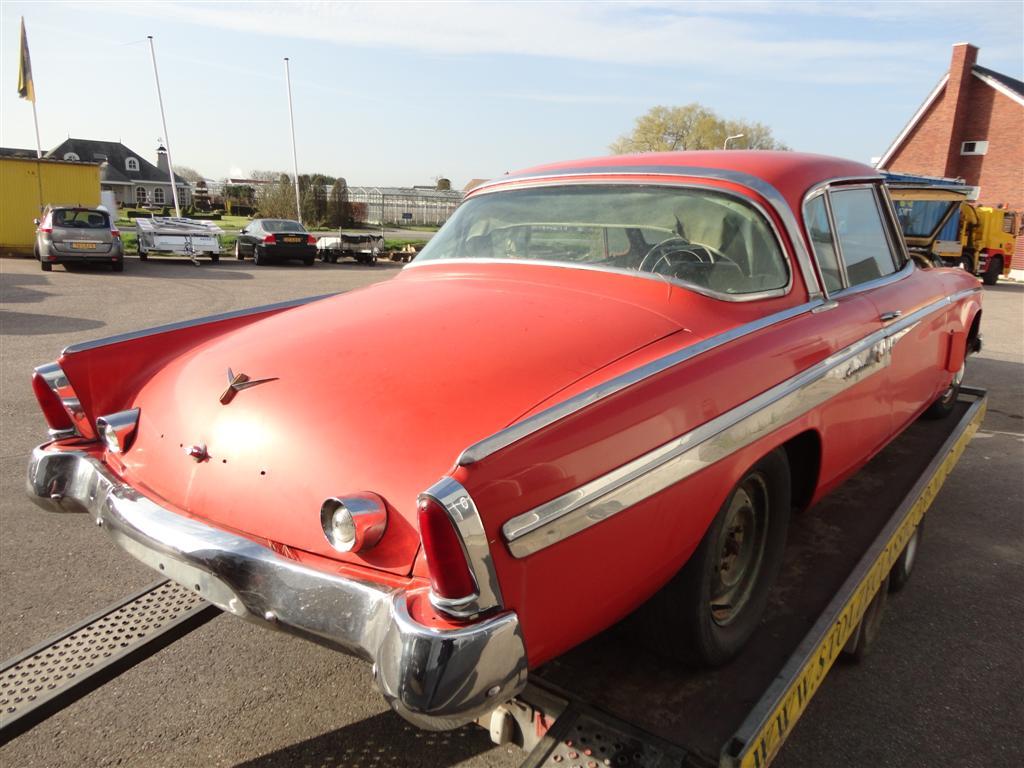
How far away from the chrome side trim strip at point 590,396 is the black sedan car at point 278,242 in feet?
63.6

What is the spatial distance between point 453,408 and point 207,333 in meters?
1.45

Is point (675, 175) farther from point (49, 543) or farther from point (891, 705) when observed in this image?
point (49, 543)

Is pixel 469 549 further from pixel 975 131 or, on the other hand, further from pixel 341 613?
pixel 975 131

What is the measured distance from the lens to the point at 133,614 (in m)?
2.43

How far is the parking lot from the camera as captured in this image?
7.86ft

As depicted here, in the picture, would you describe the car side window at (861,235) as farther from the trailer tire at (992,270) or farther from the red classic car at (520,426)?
the trailer tire at (992,270)

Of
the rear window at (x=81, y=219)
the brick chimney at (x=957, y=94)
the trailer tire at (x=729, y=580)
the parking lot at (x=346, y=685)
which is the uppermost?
the brick chimney at (x=957, y=94)

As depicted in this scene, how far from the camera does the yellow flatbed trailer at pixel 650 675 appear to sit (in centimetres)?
176

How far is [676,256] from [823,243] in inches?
28.3

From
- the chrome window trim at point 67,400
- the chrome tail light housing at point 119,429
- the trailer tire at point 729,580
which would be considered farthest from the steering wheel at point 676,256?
the chrome window trim at point 67,400

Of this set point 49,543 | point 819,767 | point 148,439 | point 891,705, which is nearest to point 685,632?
point 819,767

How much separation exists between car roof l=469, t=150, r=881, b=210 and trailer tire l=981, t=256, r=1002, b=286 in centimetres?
2044

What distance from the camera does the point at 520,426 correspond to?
1651 millimetres

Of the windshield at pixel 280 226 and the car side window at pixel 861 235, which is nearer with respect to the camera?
the car side window at pixel 861 235
